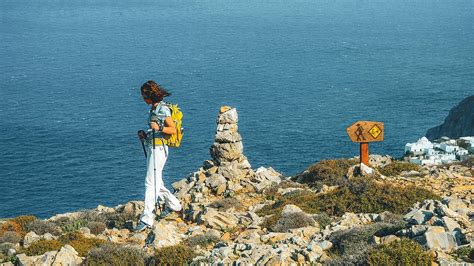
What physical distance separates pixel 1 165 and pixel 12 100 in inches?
1316

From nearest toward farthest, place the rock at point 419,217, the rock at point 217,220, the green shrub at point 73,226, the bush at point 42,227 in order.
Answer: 1. the rock at point 419,217
2. the rock at point 217,220
3. the green shrub at point 73,226
4. the bush at point 42,227

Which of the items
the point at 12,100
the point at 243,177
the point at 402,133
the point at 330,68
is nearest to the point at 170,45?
the point at 330,68

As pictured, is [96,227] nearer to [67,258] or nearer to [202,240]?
[202,240]

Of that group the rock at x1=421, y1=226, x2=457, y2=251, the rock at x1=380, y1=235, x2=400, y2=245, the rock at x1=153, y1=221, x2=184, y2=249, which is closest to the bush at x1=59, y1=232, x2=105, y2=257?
the rock at x1=153, y1=221, x2=184, y2=249

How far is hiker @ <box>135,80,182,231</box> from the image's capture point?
50.2 ft

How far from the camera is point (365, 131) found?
2228 centimetres

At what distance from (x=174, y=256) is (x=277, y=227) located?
365 cm

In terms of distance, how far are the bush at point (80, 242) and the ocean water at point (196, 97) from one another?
62.7 meters

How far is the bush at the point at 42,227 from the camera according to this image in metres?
19.5

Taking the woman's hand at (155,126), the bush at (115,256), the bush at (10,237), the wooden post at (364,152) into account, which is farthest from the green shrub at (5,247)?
the wooden post at (364,152)

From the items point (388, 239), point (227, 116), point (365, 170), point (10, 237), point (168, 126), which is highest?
point (168, 126)

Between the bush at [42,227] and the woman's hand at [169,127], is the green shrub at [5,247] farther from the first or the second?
the woman's hand at [169,127]

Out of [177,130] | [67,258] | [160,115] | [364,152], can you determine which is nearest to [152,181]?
[177,130]

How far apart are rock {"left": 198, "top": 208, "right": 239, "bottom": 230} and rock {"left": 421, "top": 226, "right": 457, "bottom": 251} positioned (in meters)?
6.45
